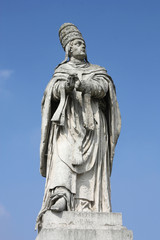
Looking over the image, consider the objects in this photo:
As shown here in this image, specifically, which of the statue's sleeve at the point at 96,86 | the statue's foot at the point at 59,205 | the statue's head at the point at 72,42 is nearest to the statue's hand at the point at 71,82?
the statue's sleeve at the point at 96,86

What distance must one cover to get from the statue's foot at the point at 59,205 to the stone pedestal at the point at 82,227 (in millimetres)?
90

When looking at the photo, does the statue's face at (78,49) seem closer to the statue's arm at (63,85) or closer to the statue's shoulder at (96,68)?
the statue's shoulder at (96,68)

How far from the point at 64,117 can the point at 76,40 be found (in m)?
2.08

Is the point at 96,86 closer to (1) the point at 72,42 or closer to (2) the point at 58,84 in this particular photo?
(2) the point at 58,84

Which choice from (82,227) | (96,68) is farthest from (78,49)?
(82,227)

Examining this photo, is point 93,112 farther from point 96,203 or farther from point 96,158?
point 96,203

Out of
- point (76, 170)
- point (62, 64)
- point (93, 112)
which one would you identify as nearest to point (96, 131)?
point (93, 112)

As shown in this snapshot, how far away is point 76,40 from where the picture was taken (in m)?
9.65

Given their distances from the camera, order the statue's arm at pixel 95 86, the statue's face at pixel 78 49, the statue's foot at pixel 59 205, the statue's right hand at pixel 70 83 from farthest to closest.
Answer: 1. the statue's face at pixel 78 49
2. the statue's arm at pixel 95 86
3. the statue's right hand at pixel 70 83
4. the statue's foot at pixel 59 205

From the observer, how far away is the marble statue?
8.12 metres

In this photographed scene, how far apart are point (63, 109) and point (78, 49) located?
175 cm

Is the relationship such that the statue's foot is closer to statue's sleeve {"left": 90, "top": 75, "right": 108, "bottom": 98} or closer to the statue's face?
statue's sleeve {"left": 90, "top": 75, "right": 108, "bottom": 98}

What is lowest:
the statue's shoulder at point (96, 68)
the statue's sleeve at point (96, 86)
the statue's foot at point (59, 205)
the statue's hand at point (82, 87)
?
the statue's foot at point (59, 205)

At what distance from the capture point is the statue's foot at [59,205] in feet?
24.9
